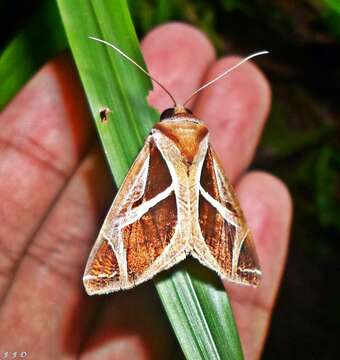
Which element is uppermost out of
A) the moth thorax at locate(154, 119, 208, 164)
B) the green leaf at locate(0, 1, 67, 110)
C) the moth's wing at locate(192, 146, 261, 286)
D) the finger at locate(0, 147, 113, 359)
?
the green leaf at locate(0, 1, 67, 110)

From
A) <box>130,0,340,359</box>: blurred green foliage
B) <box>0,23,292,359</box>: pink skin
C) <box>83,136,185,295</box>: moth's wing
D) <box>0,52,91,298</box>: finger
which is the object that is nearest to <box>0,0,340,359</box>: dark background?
Answer: <box>130,0,340,359</box>: blurred green foliage

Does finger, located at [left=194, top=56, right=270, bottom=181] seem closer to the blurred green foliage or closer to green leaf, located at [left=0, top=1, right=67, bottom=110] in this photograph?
green leaf, located at [left=0, top=1, right=67, bottom=110]

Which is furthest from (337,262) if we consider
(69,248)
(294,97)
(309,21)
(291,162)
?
(69,248)

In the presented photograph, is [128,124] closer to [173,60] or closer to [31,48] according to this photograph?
[31,48]

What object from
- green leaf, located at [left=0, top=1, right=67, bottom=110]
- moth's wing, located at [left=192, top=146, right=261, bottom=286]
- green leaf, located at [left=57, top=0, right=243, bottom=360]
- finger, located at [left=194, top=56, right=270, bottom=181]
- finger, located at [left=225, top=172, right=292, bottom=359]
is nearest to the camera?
green leaf, located at [left=57, top=0, right=243, bottom=360]

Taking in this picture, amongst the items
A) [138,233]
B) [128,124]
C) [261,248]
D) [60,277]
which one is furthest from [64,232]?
[261,248]

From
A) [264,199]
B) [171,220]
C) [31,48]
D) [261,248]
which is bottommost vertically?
[261,248]

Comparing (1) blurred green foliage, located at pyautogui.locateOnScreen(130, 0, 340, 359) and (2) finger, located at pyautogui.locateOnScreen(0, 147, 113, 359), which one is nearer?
(2) finger, located at pyautogui.locateOnScreen(0, 147, 113, 359)
